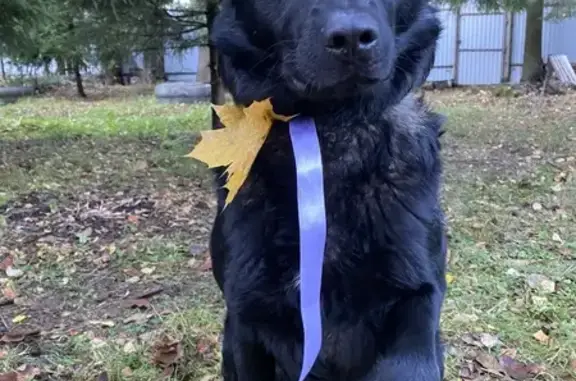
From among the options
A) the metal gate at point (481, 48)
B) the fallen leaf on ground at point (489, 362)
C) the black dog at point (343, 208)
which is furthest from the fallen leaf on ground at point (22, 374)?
the metal gate at point (481, 48)

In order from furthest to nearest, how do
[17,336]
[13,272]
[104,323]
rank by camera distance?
[13,272] → [104,323] → [17,336]

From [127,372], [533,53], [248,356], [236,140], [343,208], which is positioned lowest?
[127,372]

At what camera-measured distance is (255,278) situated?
1741mm

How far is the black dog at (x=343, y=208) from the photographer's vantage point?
1.68 meters

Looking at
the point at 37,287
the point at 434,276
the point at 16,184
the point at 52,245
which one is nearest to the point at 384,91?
the point at 434,276

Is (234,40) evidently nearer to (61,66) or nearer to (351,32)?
(351,32)

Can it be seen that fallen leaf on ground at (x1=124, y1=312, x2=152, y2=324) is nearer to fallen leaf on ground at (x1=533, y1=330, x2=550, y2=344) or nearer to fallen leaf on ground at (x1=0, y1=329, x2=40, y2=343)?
fallen leaf on ground at (x1=0, y1=329, x2=40, y2=343)

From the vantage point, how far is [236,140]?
5.74 ft

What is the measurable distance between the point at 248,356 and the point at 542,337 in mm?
1263

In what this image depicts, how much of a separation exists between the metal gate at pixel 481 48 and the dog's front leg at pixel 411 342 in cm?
1327

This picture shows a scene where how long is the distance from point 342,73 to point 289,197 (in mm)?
365

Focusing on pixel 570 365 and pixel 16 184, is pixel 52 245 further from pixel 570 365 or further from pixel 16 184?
pixel 570 365

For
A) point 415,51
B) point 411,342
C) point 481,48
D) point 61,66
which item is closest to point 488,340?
point 411,342

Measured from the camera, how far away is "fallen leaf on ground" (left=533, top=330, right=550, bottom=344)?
2.57 m
